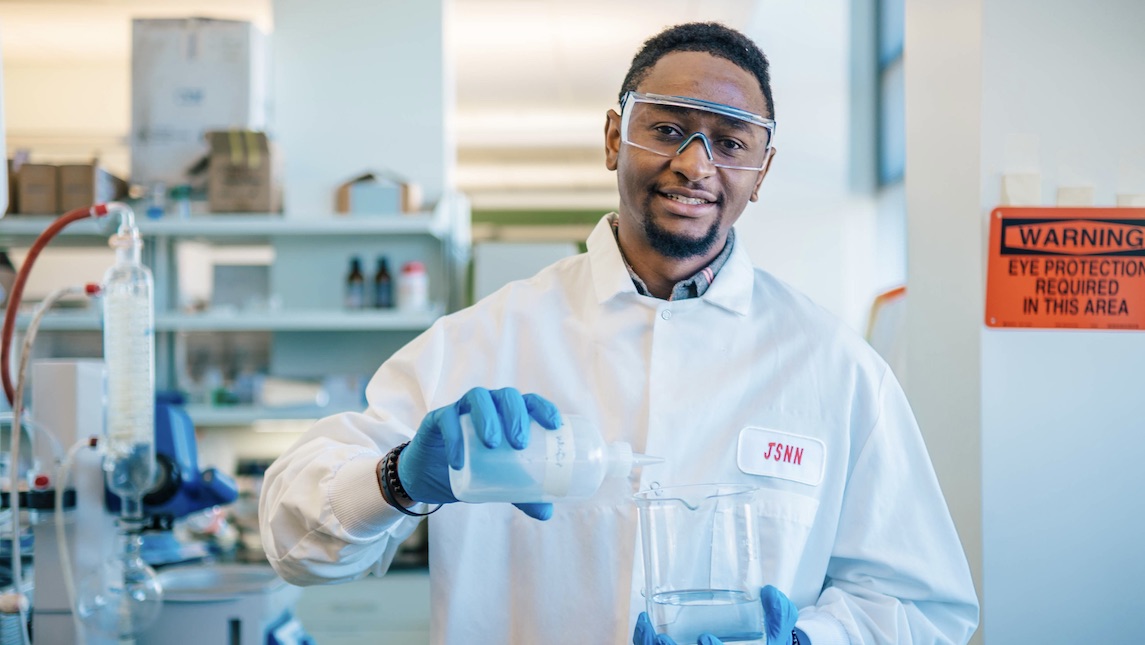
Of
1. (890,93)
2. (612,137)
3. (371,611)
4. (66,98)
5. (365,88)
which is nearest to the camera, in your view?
(612,137)

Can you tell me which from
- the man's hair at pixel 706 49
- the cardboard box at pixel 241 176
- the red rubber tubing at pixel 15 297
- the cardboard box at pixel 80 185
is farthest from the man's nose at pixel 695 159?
the cardboard box at pixel 80 185

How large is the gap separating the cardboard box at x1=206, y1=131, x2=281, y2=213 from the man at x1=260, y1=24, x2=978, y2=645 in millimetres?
2510

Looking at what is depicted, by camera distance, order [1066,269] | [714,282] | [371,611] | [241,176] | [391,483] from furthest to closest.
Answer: [241,176] → [371,611] → [1066,269] → [714,282] → [391,483]

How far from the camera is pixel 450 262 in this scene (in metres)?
4.09

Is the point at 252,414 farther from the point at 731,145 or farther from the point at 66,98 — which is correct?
the point at 66,98

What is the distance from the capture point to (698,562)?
109cm

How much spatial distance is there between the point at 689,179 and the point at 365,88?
3.05 meters

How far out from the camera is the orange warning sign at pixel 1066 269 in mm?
1729

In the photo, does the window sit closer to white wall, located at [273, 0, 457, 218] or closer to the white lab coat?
white wall, located at [273, 0, 457, 218]

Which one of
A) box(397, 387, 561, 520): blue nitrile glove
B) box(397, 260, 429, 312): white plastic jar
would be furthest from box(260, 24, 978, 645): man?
box(397, 260, 429, 312): white plastic jar

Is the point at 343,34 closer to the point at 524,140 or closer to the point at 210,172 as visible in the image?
the point at 210,172

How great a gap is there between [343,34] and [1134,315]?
10.8ft

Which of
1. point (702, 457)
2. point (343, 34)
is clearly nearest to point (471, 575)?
point (702, 457)

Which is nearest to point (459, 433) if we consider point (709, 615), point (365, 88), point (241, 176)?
point (709, 615)
